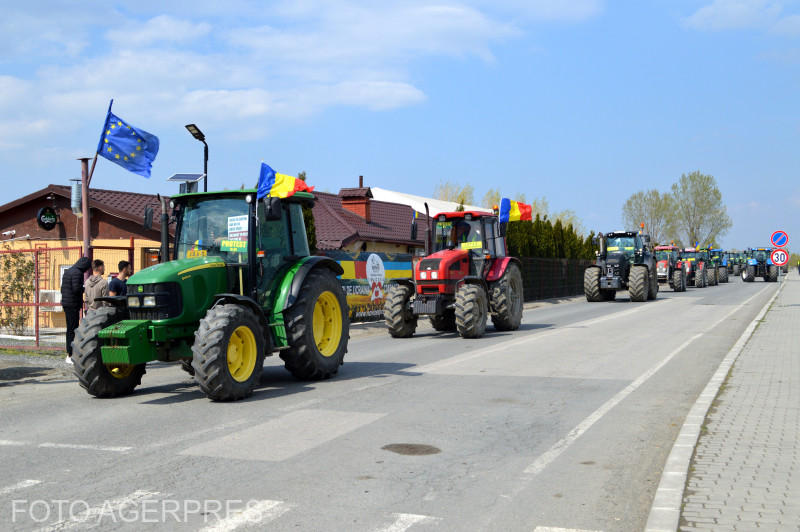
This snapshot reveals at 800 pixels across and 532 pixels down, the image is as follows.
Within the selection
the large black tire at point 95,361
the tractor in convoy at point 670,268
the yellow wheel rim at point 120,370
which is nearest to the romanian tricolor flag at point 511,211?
the yellow wheel rim at point 120,370

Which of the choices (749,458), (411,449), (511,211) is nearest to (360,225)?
(511,211)

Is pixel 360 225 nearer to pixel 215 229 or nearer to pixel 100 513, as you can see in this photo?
pixel 215 229

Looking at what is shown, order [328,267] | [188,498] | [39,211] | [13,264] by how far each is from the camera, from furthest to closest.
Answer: [39,211], [13,264], [328,267], [188,498]

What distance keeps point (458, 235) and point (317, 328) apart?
828 centimetres

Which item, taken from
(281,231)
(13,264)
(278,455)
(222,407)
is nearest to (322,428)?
(278,455)

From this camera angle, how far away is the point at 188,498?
5.45 m

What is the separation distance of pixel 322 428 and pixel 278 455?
3.69ft

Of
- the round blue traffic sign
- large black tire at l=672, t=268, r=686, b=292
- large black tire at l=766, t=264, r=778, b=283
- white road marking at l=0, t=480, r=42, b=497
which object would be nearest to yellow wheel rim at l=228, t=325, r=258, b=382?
white road marking at l=0, t=480, r=42, b=497

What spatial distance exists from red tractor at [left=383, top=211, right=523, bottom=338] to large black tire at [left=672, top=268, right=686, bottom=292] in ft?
86.7

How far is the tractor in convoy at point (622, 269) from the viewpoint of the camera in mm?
32969

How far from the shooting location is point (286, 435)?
295 inches

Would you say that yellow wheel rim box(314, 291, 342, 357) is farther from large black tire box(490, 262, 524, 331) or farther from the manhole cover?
large black tire box(490, 262, 524, 331)

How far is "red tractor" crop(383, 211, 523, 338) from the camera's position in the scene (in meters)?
17.5

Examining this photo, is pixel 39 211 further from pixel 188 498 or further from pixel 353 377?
pixel 188 498
